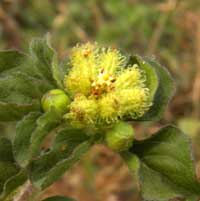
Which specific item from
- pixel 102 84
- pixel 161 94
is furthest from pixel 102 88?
pixel 161 94

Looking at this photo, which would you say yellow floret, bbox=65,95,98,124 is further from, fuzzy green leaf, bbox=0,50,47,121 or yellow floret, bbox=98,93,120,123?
fuzzy green leaf, bbox=0,50,47,121

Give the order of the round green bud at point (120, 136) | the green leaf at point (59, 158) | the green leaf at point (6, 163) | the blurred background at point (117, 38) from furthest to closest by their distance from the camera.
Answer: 1. the blurred background at point (117, 38)
2. the green leaf at point (6, 163)
3. the round green bud at point (120, 136)
4. the green leaf at point (59, 158)

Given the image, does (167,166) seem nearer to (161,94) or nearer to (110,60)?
(161,94)

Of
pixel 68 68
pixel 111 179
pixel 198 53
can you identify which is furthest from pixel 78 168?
pixel 68 68

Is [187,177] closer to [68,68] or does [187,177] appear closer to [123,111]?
[123,111]

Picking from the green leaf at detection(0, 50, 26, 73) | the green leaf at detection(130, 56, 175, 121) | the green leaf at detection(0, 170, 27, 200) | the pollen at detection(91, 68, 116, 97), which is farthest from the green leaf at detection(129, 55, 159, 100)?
the green leaf at detection(0, 170, 27, 200)

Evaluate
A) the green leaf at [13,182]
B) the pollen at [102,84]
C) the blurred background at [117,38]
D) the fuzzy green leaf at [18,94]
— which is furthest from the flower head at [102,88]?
the blurred background at [117,38]

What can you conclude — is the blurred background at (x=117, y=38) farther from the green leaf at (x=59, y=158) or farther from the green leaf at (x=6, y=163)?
the green leaf at (x=59, y=158)

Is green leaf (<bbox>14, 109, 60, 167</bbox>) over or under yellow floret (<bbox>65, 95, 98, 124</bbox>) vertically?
under
